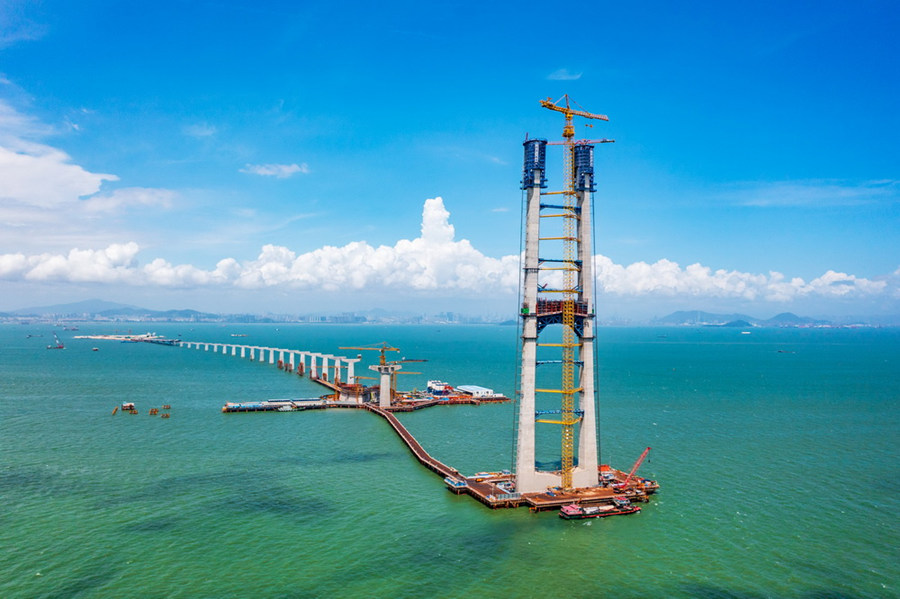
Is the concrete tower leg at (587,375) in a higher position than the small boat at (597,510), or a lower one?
higher

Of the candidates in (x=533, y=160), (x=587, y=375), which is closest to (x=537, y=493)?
(x=587, y=375)

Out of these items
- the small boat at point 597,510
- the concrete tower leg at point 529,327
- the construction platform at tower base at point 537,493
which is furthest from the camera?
the concrete tower leg at point 529,327

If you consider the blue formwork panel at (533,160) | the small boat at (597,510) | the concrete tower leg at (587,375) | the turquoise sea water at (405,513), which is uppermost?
the blue formwork panel at (533,160)

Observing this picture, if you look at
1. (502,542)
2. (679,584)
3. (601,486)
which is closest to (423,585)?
(502,542)

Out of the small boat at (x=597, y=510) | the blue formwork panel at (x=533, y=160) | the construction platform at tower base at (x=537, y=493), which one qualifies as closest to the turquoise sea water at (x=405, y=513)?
the small boat at (x=597, y=510)

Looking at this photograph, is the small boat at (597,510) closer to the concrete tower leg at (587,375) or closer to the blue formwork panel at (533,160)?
the concrete tower leg at (587,375)

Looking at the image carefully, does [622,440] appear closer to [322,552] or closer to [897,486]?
[897,486]

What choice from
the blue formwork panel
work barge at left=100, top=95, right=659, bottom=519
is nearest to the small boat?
work barge at left=100, top=95, right=659, bottom=519

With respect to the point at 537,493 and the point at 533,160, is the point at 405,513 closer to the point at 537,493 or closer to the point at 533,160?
the point at 537,493
